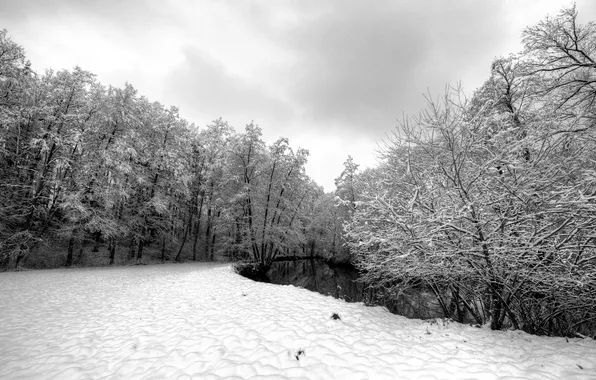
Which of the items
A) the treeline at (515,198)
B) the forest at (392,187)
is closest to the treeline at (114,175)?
the forest at (392,187)

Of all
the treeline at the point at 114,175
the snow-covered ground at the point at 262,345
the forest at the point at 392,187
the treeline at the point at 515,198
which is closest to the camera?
the snow-covered ground at the point at 262,345

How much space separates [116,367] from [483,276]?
6192 millimetres

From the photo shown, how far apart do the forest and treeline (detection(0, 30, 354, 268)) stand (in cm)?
13

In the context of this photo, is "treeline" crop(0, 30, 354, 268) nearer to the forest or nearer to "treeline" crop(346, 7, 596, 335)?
the forest

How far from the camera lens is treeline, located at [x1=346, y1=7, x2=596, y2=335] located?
144 inches

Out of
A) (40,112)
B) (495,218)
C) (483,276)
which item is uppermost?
(40,112)

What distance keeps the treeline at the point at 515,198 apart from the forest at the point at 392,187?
0.14ft

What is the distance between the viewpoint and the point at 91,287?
9461 millimetres

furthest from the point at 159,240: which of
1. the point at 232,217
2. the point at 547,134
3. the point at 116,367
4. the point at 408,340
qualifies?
the point at 547,134

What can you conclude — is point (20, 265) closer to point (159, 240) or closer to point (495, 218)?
point (159, 240)

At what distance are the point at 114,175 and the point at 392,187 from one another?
18703 mm

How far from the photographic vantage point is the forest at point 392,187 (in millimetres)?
3949

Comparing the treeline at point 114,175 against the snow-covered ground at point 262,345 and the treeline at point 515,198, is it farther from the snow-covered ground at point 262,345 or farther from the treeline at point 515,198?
Result: the treeline at point 515,198

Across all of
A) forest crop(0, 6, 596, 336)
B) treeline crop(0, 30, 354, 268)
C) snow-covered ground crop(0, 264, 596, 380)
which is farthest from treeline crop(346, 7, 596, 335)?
treeline crop(0, 30, 354, 268)
